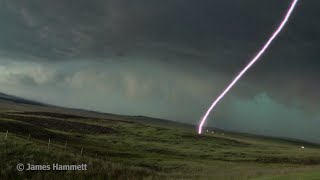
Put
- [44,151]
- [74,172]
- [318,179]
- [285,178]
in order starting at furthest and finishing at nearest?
1. [44,151]
2. [74,172]
3. [285,178]
4. [318,179]

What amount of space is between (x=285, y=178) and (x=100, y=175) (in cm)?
1878

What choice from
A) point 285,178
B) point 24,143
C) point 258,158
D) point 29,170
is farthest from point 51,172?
point 258,158

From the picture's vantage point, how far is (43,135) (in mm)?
86938

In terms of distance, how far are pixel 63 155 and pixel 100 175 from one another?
18.0 feet

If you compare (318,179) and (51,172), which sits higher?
(318,179)

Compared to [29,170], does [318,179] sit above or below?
above

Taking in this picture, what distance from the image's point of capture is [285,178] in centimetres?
3841

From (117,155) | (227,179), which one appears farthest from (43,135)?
(227,179)

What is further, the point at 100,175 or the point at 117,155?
Answer: the point at 117,155

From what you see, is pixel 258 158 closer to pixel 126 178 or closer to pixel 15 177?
pixel 126 178

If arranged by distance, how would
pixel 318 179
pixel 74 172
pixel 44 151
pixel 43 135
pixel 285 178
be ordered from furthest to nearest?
pixel 43 135, pixel 44 151, pixel 74 172, pixel 285 178, pixel 318 179

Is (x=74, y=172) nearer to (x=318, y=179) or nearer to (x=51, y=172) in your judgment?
(x=51, y=172)

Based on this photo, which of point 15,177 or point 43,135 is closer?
point 15,177

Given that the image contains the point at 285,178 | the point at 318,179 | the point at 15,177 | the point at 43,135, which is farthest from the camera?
the point at 43,135
